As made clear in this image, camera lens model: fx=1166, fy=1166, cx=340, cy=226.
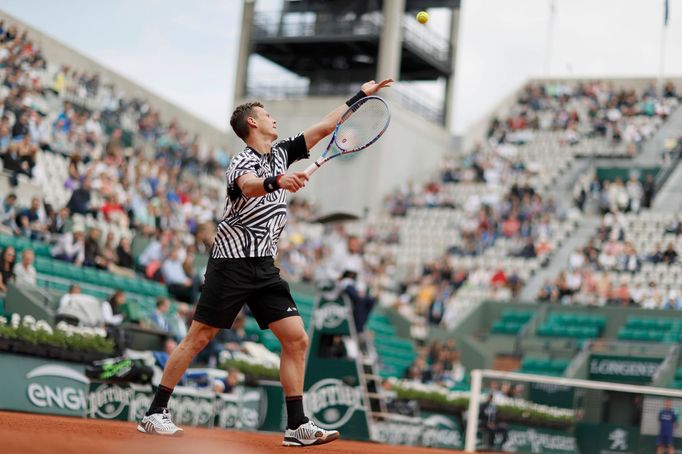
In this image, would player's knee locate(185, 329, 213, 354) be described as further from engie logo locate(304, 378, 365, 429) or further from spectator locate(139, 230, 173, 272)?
spectator locate(139, 230, 173, 272)

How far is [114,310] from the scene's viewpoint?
16.4m

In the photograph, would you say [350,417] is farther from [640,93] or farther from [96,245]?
[640,93]

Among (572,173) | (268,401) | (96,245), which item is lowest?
(268,401)

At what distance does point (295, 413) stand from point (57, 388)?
560 cm

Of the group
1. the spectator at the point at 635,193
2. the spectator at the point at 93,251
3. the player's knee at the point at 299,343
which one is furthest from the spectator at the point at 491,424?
the spectator at the point at 635,193

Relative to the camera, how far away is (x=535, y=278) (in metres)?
29.4

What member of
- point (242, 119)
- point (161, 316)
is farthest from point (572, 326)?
point (242, 119)

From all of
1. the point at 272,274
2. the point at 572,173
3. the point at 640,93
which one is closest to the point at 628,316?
the point at 572,173

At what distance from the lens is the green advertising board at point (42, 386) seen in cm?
1255

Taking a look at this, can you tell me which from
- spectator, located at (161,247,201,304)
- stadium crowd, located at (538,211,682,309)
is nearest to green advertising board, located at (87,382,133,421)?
spectator, located at (161,247,201,304)

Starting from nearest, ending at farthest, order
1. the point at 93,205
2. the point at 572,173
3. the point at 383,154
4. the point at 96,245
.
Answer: the point at 96,245
the point at 93,205
the point at 572,173
the point at 383,154

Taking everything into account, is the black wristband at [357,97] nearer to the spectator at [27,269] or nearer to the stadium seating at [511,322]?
the spectator at [27,269]

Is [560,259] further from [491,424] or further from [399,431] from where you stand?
[491,424]

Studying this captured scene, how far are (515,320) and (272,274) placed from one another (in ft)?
64.5
